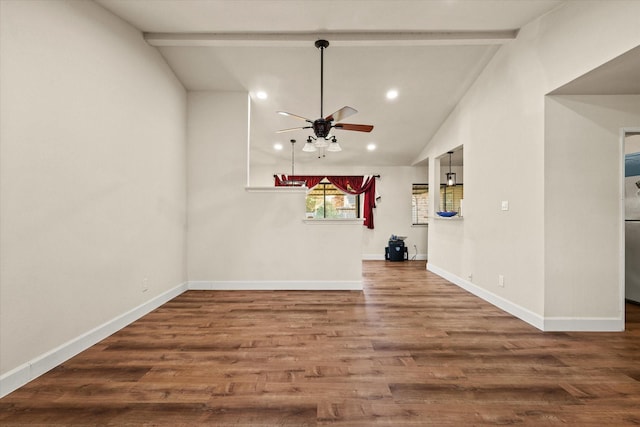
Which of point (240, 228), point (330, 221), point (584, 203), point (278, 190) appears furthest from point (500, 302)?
point (240, 228)

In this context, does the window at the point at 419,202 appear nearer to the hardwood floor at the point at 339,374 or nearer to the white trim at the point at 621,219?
the hardwood floor at the point at 339,374

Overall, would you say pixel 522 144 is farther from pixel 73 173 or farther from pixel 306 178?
pixel 306 178

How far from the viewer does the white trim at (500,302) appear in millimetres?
3090

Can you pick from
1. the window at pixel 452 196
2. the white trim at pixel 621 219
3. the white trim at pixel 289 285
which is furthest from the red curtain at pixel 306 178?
the white trim at pixel 621 219

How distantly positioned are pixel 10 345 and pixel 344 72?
13.9 feet

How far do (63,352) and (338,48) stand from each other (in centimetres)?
398

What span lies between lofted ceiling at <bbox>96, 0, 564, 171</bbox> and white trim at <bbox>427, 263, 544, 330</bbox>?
2776 millimetres

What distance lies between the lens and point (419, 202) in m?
8.09

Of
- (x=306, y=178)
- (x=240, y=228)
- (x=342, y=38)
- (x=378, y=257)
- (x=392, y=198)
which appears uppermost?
(x=342, y=38)

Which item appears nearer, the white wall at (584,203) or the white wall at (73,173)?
the white wall at (73,173)

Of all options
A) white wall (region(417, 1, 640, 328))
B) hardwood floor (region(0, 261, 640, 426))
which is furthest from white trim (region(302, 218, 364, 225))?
white wall (region(417, 1, 640, 328))

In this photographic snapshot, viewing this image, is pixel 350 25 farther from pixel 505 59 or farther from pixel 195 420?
pixel 195 420

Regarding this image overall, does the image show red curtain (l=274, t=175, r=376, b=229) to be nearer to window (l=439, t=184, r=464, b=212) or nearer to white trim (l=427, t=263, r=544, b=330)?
window (l=439, t=184, r=464, b=212)

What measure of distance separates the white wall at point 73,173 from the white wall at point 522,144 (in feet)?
13.1
